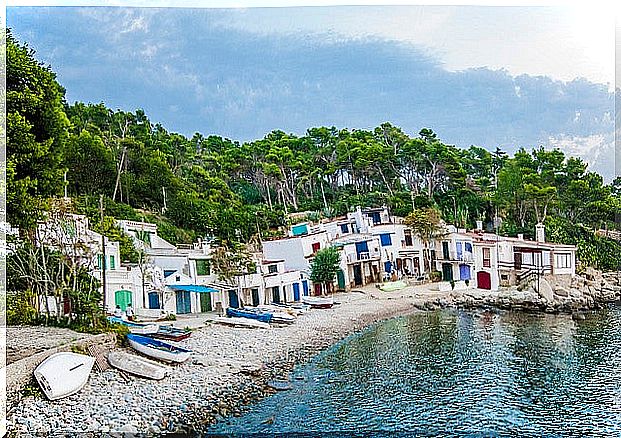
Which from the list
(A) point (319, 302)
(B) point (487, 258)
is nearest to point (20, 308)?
(A) point (319, 302)

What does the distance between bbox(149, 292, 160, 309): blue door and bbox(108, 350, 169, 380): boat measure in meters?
0.44

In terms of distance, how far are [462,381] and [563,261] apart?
1383 mm

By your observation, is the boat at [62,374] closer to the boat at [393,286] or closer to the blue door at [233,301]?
the blue door at [233,301]

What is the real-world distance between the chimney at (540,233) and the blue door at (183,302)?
2709 mm

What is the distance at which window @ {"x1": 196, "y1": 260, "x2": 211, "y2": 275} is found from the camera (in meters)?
5.98

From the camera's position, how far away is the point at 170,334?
5820 millimetres

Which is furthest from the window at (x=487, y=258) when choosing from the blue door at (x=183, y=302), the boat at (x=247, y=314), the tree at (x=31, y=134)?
the tree at (x=31, y=134)

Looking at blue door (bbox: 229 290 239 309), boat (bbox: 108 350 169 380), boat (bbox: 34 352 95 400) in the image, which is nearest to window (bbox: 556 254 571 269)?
blue door (bbox: 229 290 239 309)

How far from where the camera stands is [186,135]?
601 cm

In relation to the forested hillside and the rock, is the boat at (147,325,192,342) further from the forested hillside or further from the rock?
the rock

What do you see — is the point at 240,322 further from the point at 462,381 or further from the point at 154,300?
the point at 462,381

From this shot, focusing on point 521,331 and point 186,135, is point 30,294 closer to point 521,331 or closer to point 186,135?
point 186,135

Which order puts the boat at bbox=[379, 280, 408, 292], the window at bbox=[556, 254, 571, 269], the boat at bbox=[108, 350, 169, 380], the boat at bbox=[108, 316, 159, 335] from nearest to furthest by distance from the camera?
1. the boat at bbox=[108, 350, 169, 380]
2. the boat at bbox=[108, 316, 159, 335]
3. the window at bbox=[556, 254, 571, 269]
4. the boat at bbox=[379, 280, 408, 292]

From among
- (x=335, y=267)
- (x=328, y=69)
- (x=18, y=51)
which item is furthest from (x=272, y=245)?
(x=18, y=51)
